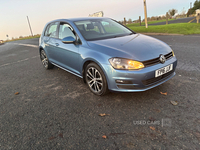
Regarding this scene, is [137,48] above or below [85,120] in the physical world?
above

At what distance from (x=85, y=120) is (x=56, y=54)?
2550 millimetres

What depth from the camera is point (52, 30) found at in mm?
4758

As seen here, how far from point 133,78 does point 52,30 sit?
328 cm

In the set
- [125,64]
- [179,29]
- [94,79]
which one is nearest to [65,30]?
[94,79]

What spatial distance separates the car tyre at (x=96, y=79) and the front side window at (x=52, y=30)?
6.33 feet

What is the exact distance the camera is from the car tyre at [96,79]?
298 centimetres

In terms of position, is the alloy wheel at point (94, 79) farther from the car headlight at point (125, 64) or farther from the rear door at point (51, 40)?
the rear door at point (51, 40)

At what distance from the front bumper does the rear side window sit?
2.51 meters

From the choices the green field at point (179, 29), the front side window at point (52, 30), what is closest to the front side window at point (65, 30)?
the front side window at point (52, 30)

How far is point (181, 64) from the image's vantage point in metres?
4.79

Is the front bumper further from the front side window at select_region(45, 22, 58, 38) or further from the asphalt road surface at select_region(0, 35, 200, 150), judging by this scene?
the front side window at select_region(45, 22, 58, 38)

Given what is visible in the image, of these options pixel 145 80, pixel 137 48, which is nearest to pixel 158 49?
pixel 137 48

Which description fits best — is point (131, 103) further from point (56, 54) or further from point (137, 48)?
point (56, 54)

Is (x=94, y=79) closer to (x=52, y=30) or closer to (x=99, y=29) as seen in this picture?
(x=99, y=29)
